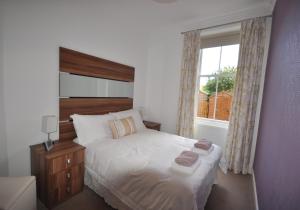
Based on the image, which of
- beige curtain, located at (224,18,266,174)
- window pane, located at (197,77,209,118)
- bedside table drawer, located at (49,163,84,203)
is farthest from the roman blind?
bedside table drawer, located at (49,163,84,203)

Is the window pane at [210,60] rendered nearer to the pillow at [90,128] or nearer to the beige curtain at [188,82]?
the beige curtain at [188,82]

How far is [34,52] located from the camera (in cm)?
184

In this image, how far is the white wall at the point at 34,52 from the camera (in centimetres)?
168

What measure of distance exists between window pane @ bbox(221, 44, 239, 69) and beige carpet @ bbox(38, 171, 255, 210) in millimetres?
2175

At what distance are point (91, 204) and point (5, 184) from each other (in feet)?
2.89

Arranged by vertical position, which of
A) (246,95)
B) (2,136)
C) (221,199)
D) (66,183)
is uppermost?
(246,95)

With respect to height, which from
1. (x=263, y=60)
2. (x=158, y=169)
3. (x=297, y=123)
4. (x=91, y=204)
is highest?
(x=263, y=60)

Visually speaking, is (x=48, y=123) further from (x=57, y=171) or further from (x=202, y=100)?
(x=202, y=100)

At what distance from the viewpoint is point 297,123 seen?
93 cm

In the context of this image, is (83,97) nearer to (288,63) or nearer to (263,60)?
(288,63)

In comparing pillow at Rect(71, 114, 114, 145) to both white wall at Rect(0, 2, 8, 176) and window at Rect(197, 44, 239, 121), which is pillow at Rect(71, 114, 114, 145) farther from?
window at Rect(197, 44, 239, 121)

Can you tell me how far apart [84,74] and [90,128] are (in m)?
0.90

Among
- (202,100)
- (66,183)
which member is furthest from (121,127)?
(202,100)

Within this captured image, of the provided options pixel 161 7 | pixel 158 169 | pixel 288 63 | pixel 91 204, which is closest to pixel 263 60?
pixel 288 63
